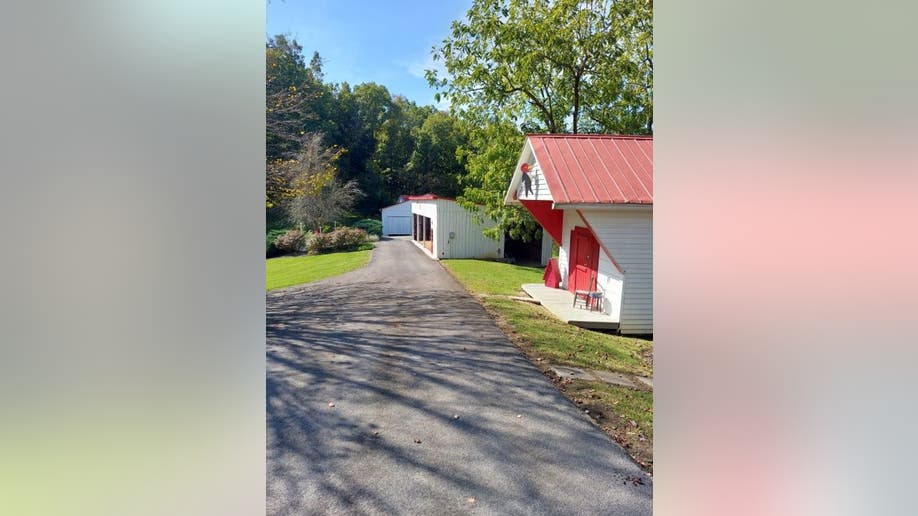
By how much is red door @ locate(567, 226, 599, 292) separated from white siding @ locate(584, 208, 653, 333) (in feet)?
3.44

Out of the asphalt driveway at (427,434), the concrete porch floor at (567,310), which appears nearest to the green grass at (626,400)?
the asphalt driveway at (427,434)

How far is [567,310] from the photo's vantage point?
374 inches

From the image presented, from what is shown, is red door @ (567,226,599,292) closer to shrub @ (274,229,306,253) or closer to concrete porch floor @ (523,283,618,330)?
concrete porch floor @ (523,283,618,330)

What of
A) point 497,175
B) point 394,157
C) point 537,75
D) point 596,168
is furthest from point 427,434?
point 394,157

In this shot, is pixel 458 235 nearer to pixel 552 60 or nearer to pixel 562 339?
pixel 552 60

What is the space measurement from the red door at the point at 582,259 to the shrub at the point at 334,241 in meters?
12.2

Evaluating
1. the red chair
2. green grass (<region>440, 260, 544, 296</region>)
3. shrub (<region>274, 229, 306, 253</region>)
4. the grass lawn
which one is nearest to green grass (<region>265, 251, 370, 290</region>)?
shrub (<region>274, 229, 306, 253</region>)

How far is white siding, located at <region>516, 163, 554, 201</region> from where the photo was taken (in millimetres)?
9977

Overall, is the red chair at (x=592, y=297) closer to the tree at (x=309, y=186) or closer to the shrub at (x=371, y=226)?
the tree at (x=309, y=186)

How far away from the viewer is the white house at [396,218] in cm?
2912

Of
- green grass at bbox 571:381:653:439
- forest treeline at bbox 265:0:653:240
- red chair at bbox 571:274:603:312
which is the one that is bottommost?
green grass at bbox 571:381:653:439

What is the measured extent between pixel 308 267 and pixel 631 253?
11.6 meters
